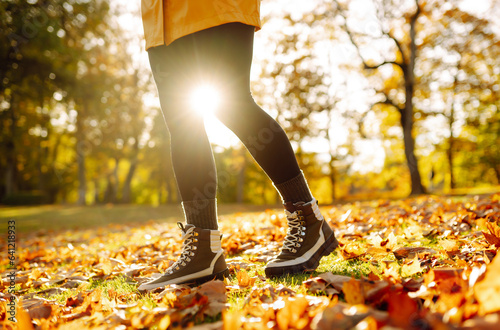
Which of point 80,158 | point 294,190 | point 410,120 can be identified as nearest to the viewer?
point 294,190

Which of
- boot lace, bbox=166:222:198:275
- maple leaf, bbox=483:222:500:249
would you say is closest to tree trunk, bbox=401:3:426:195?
maple leaf, bbox=483:222:500:249

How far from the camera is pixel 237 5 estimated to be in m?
1.59

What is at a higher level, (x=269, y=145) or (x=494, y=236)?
(x=269, y=145)

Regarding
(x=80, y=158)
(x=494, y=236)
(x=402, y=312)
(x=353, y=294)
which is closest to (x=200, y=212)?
(x=353, y=294)

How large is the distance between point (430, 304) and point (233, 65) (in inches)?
51.0

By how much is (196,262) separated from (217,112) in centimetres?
78

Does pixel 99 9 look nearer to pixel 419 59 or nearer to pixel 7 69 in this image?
pixel 7 69

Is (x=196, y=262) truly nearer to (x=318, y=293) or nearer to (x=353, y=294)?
(x=318, y=293)

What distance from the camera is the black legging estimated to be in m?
1.63

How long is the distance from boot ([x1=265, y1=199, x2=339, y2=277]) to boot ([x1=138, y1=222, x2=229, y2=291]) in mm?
268

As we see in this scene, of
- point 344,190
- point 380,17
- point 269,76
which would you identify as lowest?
point 344,190

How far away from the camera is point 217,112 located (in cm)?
174

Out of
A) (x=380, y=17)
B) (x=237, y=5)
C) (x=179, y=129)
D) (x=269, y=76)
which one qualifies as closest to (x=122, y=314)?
(x=179, y=129)

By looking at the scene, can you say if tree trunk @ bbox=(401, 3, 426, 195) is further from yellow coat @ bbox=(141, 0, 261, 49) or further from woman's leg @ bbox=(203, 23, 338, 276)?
yellow coat @ bbox=(141, 0, 261, 49)
